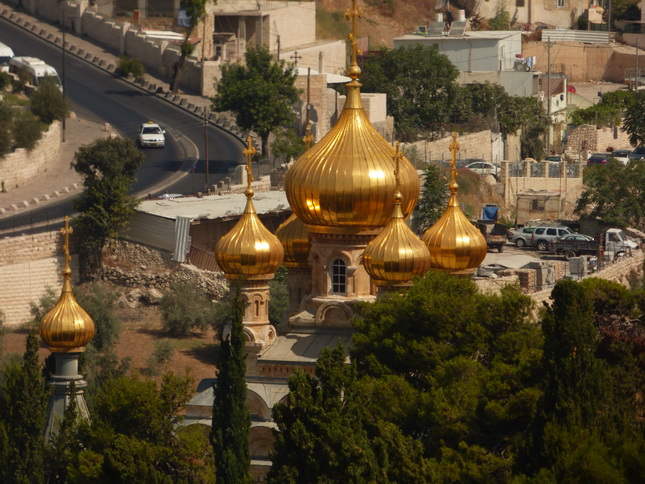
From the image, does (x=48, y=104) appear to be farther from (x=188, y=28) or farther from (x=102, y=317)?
(x=188, y=28)

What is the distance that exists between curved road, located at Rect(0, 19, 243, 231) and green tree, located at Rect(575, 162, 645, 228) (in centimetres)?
1136

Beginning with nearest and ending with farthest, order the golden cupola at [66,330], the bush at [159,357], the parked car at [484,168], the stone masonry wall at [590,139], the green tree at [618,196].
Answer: the golden cupola at [66,330] < the bush at [159,357] < the green tree at [618,196] < the parked car at [484,168] < the stone masonry wall at [590,139]

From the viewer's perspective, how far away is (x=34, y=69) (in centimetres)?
9212

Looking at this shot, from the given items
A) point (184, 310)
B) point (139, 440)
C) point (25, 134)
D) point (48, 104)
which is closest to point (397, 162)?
point (139, 440)

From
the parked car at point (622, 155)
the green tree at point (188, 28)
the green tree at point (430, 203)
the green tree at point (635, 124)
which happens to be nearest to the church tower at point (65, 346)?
the green tree at point (430, 203)

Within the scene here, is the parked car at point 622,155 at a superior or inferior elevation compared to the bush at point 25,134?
inferior

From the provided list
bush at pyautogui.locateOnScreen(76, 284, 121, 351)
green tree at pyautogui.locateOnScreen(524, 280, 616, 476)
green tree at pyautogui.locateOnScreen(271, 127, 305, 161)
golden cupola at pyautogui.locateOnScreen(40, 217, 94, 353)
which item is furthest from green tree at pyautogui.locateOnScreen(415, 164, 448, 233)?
green tree at pyautogui.locateOnScreen(524, 280, 616, 476)

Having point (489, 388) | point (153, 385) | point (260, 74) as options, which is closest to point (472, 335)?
point (489, 388)

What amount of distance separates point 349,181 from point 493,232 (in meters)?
29.8

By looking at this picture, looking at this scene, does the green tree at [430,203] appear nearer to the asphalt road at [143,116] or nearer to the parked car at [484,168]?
the asphalt road at [143,116]

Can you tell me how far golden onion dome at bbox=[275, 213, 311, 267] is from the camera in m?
52.4

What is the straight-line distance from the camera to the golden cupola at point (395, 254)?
49.5 m

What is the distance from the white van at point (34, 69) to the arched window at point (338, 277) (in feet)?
131

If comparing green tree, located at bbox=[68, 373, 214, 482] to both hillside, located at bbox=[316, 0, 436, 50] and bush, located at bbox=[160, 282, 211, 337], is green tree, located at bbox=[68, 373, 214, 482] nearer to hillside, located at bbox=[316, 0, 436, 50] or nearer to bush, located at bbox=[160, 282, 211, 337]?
bush, located at bbox=[160, 282, 211, 337]
